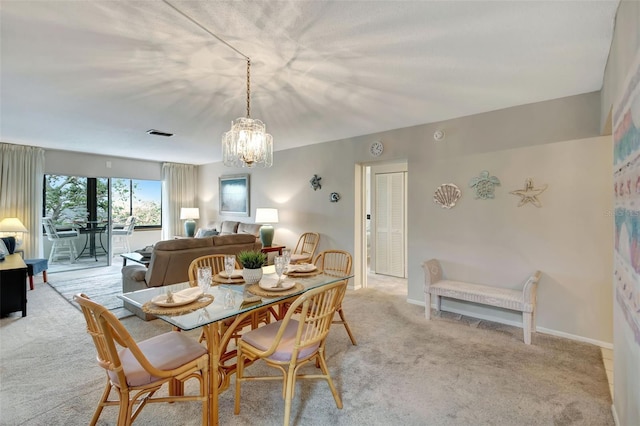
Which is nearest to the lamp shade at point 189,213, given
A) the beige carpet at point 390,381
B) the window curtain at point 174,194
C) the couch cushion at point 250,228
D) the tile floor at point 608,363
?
the window curtain at point 174,194

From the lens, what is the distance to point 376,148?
177 inches

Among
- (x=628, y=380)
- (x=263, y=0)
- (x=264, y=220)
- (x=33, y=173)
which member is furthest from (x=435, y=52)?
(x=33, y=173)

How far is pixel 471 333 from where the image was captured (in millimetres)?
3174

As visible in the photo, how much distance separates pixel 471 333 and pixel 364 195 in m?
2.47

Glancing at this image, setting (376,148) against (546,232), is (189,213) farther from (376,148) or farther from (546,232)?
(546,232)

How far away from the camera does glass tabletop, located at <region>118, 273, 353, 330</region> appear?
159cm

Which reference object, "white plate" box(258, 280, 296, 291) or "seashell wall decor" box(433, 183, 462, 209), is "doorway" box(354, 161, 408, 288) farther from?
"white plate" box(258, 280, 296, 291)

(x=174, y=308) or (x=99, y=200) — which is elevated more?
(x=99, y=200)

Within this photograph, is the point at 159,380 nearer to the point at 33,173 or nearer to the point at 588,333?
the point at 588,333

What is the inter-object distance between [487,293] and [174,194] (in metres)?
7.05

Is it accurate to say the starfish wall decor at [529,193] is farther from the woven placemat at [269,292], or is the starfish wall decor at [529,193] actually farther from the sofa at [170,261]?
the sofa at [170,261]

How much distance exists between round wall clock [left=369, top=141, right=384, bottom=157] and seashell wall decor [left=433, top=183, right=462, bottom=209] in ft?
3.43

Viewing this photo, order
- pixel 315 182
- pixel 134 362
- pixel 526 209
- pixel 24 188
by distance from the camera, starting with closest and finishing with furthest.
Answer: pixel 134 362 < pixel 526 209 < pixel 315 182 < pixel 24 188

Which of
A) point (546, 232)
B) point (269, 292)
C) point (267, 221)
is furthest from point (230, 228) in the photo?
point (546, 232)
